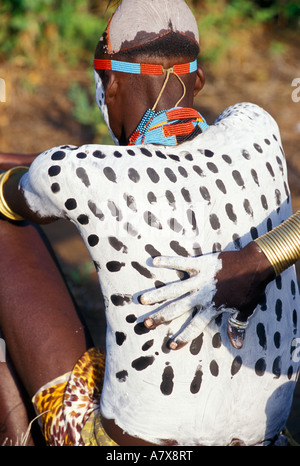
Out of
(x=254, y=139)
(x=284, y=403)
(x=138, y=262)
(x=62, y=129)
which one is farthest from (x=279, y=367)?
(x=62, y=129)

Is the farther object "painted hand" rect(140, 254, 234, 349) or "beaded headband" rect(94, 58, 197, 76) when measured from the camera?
"beaded headband" rect(94, 58, 197, 76)

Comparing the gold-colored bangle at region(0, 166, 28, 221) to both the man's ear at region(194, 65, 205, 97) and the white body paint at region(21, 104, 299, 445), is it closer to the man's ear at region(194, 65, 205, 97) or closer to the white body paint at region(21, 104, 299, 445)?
the white body paint at region(21, 104, 299, 445)

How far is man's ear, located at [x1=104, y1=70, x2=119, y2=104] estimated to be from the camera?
1.83 m

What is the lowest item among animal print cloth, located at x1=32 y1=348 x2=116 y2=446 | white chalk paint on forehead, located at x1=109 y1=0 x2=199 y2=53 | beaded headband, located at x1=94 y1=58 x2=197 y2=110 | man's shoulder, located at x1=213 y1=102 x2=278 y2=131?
animal print cloth, located at x1=32 y1=348 x2=116 y2=446

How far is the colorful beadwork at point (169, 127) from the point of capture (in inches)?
66.1

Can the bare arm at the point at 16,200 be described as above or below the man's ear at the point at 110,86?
below

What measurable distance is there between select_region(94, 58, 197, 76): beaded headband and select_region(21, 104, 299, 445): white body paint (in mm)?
204

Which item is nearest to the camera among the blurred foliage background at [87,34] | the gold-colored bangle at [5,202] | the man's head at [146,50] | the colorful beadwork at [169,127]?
the colorful beadwork at [169,127]

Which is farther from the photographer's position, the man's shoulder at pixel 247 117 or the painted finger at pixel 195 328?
the man's shoulder at pixel 247 117

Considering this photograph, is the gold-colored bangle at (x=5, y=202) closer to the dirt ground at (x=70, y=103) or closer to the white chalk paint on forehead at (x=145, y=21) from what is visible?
the white chalk paint on forehead at (x=145, y=21)

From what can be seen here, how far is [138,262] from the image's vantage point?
157cm

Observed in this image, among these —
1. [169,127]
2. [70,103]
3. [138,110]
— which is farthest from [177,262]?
[70,103]

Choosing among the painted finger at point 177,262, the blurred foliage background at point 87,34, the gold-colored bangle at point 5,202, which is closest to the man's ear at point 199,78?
the gold-colored bangle at point 5,202

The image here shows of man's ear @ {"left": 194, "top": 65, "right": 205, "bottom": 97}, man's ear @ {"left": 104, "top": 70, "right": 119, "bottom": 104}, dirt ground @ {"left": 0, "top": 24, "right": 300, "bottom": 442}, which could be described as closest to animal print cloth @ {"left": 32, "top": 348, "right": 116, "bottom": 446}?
man's ear @ {"left": 104, "top": 70, "right": 119, "bottom": 104}
